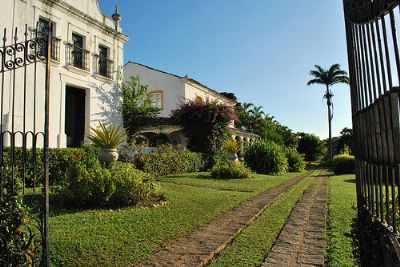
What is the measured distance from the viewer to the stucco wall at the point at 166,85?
1192 inches

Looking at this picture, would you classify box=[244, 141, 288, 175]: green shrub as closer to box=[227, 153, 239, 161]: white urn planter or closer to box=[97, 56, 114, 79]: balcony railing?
box=[227, 153, 239, 161]: white urn planter

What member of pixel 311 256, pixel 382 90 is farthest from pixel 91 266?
pixel 382 90

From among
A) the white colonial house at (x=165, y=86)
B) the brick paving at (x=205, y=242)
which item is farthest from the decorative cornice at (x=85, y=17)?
the brick paving at (x=205, y=242)

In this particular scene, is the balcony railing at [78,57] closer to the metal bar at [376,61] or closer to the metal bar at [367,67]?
the metal bar at [367,67]

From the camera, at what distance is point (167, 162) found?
17547mm

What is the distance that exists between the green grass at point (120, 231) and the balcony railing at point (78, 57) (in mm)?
12580

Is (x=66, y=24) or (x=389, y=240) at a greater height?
(x=66, y=24)

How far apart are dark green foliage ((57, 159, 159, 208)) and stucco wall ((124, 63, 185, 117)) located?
22.2 meters

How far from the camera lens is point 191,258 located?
4.32 m

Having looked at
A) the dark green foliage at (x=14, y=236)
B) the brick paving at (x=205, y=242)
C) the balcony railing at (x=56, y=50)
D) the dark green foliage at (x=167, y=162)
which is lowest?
the brick paving at (x=205, y=242)

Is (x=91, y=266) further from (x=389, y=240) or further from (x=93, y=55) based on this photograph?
(x=93, y=55)

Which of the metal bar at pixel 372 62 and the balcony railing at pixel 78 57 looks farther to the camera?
the balcony railing at pixel 78 57

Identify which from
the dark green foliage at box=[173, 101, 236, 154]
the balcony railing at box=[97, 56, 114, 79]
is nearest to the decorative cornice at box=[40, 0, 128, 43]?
the balcony railing at box=[97, 56, 114, 79]

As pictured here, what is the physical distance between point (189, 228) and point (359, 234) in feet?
11.2
